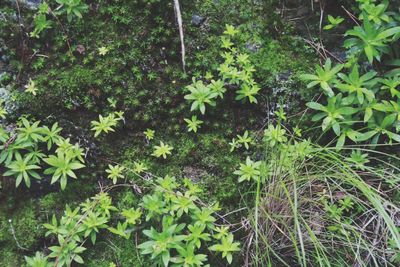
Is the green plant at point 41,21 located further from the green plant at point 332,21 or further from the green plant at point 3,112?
the green plant at point 332,21

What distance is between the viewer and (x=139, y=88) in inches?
116

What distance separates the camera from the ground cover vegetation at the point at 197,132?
2.60 metres

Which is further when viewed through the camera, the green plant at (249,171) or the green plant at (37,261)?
the green plant at (249,171)

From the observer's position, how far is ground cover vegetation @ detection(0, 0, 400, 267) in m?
2.60

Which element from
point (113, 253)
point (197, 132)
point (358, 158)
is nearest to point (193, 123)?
point (197, 132)

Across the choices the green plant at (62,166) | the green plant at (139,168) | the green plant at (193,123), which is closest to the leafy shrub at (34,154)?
the green plant at (62,166)

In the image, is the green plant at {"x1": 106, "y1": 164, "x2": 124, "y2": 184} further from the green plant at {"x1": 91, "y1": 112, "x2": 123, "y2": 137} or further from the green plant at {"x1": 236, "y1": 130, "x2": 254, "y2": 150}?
the green plant at {"x1": 236, "y1": 130, "x2": 254, "y2": 150}

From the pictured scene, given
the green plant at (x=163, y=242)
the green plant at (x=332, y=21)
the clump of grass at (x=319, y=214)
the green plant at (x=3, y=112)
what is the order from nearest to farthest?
the green plant at (x=163, y=242)
the clump of grass at (x=319, y=214)
the green plant at (x=3, y=112)
the green plant at (x=332, y=21)

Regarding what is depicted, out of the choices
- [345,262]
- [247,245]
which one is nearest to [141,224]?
[247,245]

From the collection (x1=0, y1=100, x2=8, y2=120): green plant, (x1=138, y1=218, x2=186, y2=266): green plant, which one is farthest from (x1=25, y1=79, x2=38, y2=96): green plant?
(x1=138, y1=218, x2=186, y2=266): green plant

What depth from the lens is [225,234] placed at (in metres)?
2.57

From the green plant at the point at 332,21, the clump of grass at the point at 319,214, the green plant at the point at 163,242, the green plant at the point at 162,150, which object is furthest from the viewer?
the green plant at the point at 332,21

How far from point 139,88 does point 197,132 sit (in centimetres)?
47

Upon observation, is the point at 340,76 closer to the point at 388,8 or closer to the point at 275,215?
the point at 388,8
